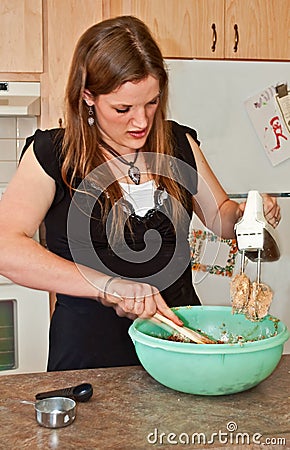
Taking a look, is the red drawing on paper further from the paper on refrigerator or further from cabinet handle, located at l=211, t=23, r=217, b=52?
cabinet handle, located at l=211, t=23, r=217, b=52

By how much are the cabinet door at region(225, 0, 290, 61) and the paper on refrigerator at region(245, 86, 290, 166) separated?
16 centimetres

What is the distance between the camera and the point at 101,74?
154 centimetres

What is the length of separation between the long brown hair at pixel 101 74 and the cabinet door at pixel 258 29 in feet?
3.98

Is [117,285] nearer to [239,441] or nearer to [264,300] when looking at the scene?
[264,300]

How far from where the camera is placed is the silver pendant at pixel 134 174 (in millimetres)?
1701

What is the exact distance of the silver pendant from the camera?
5.58ft

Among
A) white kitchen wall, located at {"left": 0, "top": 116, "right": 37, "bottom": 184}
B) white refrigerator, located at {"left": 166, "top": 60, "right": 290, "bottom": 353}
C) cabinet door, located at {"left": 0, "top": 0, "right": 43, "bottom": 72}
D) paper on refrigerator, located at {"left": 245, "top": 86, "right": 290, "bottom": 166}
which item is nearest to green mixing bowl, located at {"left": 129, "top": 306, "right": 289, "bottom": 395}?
white refrigerator, located at {"left": 166, "top": 60, "right": 290, "bottom": 353}

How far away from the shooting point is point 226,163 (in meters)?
2.76

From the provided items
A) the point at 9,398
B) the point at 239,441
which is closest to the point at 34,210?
the point at 9,398

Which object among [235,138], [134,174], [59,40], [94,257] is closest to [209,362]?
[94,257]

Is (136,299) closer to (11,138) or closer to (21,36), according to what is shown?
(21,36)

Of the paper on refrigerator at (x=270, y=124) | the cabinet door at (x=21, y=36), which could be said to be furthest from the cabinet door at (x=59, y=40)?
the paper on refrigerator at (x=270, y=124)

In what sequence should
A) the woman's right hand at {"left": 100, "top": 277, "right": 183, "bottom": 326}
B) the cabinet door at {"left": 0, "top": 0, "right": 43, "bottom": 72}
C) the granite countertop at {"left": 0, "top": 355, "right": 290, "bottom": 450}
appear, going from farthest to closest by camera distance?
the cabinet door at {"left": 0, "top": 0, "right": 43, "bottom": 72}, the woman's right hand at {"left": 100, "top": 277, "right": 183, "bottom": 326}, the granite countertop at {"left": 0, "top": 355, "right": 290, "bottom": 450}

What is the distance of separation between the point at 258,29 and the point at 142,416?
198cm
